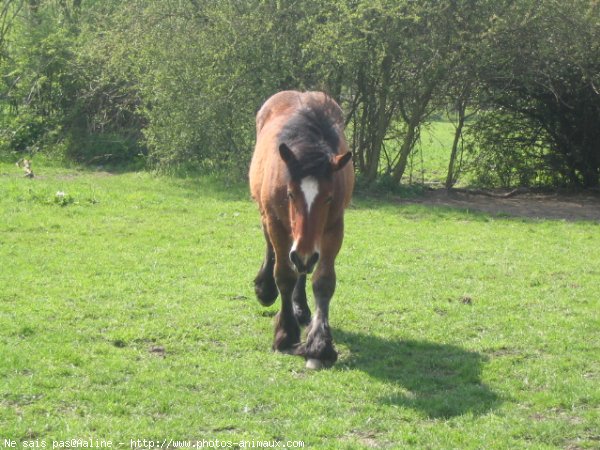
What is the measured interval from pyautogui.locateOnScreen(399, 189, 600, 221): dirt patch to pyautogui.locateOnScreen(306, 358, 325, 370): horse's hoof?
9.09m

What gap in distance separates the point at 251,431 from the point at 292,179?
6.91ft

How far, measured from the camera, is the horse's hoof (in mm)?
6578

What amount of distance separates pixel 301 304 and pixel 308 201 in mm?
2050

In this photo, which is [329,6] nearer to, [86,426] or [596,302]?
[596,302]

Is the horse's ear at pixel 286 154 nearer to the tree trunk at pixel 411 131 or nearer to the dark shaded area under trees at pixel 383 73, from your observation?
the dark shaded area under trees at pixel 383 73

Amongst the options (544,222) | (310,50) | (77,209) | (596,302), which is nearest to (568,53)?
(544,222)

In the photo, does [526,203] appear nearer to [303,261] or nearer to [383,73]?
[383,73]

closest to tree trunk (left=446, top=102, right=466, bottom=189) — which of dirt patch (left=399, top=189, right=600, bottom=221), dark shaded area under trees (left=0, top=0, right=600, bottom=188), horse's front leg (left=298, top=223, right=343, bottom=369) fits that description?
dark shaded area under trees (left=0, top=0, right=600, bottom=188)

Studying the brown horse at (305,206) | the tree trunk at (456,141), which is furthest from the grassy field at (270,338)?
the tree trunk at (456,141)

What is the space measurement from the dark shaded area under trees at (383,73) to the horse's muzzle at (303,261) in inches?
375

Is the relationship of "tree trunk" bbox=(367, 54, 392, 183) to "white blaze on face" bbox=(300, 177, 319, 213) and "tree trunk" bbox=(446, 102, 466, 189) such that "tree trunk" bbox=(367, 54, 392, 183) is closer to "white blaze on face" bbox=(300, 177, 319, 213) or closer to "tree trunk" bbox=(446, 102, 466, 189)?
"tree trunk" bbox=(446, 102, 466, 189)

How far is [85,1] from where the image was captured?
22438mm

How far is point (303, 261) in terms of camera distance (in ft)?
20.4

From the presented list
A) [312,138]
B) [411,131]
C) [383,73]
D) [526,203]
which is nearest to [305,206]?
[312,138]
